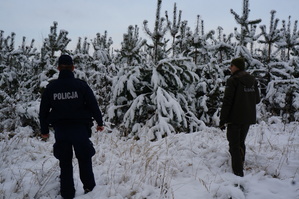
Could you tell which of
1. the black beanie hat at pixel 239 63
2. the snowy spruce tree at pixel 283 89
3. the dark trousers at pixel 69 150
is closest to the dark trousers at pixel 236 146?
the black beanie hat at pixel 239 63

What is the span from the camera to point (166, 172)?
416 centimetres

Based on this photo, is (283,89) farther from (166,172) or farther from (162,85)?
(166,172)

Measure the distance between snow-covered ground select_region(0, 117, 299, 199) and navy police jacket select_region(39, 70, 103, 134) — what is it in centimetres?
99

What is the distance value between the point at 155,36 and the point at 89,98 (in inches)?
193

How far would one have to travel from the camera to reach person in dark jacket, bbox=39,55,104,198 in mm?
3207

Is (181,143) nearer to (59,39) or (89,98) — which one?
(89,98)

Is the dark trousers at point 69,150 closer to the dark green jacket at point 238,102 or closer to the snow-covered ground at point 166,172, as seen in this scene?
the snow-covered ground at point 166,172

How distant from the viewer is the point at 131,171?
4.16 m

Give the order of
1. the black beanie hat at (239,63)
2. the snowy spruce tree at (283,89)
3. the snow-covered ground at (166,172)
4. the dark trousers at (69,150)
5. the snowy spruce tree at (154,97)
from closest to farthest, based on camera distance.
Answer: the dark trousers at (69,150), the snow-covered ground at (166,172), the black beanie hat at (239,63), the snowy spruce tree at (154,97), the snowy spruce tree at (283,89)

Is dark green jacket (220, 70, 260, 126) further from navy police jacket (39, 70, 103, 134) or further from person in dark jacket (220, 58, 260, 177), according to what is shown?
navy police jacket (39, 70, 103, 134)

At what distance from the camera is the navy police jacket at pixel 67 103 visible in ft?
10.5

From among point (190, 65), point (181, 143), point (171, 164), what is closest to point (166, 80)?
point (190, 65)

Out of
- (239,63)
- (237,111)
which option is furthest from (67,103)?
(239,63)

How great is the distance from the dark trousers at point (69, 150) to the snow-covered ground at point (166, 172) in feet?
0.86
